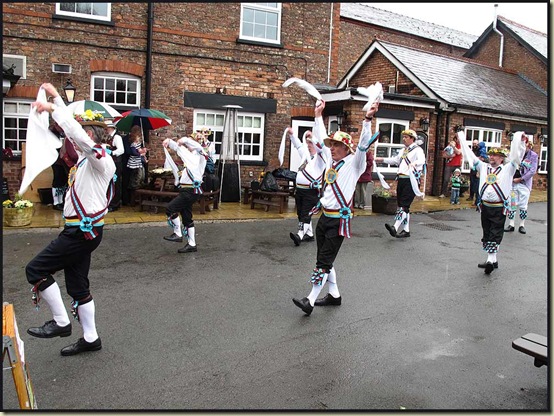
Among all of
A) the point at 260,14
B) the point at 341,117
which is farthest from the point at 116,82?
the point at 341,117

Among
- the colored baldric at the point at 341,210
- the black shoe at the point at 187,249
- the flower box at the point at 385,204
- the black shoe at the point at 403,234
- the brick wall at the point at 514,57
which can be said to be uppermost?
the brick wall at the point at 514,57

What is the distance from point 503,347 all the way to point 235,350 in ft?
8.11

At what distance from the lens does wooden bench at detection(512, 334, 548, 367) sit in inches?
139

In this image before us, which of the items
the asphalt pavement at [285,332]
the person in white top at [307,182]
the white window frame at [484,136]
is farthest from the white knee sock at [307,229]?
the white window frame at [484,136]

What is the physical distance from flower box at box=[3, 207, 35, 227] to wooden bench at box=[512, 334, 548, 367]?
8510 mm

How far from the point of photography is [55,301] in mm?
4211

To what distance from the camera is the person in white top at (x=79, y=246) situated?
4.05 m

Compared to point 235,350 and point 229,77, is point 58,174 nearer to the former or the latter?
point 229,77

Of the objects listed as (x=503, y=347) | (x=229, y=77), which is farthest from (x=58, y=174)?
(x=503, y=347)

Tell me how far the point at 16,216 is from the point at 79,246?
19.3ft

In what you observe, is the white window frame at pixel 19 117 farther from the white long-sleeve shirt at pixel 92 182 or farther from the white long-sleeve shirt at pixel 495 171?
the white long-sleeve shirt at pixel 495 171

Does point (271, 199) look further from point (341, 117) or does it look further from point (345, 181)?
point (345, 181)

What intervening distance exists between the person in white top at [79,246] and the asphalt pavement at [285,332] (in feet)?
0.67

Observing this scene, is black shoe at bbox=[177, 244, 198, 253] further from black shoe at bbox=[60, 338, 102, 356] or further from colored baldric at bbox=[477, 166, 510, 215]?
colored baldric at bbox=[477, 166, 510, 215]
